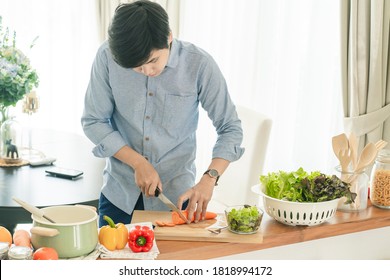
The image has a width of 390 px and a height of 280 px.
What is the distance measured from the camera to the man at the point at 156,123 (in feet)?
6.90

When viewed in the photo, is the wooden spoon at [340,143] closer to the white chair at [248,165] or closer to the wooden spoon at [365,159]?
the wooden spoon at [365,159]

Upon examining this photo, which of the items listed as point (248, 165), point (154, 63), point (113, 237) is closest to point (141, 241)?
point (113, 237)

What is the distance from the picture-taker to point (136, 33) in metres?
1.73

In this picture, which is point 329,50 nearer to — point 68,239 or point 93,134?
point 93,134

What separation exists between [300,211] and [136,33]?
0.65m

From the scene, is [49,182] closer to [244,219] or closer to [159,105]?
[159,105]

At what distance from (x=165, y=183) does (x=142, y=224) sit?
18.9 inches

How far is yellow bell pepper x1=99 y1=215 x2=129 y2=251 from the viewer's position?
164 centimetres

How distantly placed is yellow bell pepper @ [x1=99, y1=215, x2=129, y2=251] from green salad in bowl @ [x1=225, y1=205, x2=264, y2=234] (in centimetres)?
29

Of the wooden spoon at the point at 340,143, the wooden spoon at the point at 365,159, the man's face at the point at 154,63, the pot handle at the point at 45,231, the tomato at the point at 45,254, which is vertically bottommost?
the tomato at the point at 45,254

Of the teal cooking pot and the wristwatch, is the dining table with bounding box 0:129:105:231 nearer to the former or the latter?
the wristwatch

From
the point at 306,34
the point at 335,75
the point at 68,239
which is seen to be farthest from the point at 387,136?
the point at 68,239

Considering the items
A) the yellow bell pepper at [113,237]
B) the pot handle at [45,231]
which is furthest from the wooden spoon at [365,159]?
the pot handle at [45,231]

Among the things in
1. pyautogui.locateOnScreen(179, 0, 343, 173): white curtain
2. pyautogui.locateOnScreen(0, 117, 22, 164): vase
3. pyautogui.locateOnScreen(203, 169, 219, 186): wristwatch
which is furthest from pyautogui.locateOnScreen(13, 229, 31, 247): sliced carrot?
pyautogui.locateOnScreen(179, 0, 343, 173): white curtain
